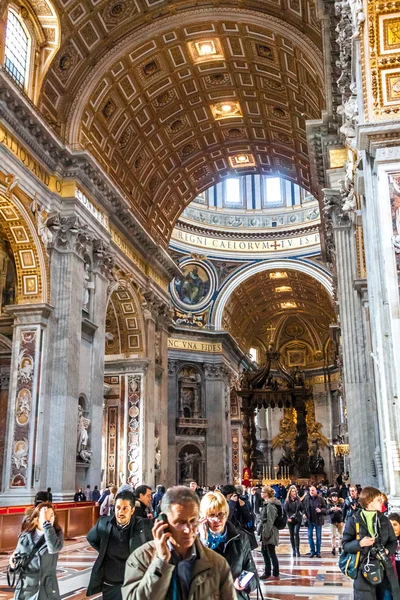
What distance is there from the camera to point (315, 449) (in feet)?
136

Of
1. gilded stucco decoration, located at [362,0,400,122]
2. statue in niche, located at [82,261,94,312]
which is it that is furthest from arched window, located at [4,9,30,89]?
gilded stucco decoration, located at [362,0,400,122]

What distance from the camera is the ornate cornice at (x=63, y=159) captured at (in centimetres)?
1271

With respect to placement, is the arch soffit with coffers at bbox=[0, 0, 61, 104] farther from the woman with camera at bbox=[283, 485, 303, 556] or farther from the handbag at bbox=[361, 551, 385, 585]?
the handbag at bbox=[361, 551, 385, 585]

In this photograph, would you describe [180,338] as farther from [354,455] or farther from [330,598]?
[330,598]

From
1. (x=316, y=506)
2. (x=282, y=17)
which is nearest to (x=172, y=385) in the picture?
(x=282, y=17)

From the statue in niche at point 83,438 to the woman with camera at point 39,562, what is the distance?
11235 mm

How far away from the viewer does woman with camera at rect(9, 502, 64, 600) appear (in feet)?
12.9

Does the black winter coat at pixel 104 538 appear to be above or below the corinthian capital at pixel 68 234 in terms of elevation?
below

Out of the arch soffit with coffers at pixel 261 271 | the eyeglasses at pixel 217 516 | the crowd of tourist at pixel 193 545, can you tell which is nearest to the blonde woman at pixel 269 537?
the crowd of tourist at pixel 193 545

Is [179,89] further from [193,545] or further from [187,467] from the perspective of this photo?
[187,467]

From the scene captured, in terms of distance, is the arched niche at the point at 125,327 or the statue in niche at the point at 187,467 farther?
the statue in niche at the point at 187,467

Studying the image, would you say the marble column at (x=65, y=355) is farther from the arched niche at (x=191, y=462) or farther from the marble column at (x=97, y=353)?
the arched niche at (x=191, y=462)

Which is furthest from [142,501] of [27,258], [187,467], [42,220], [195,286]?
[195,286]

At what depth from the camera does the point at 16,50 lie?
14.2 metres
